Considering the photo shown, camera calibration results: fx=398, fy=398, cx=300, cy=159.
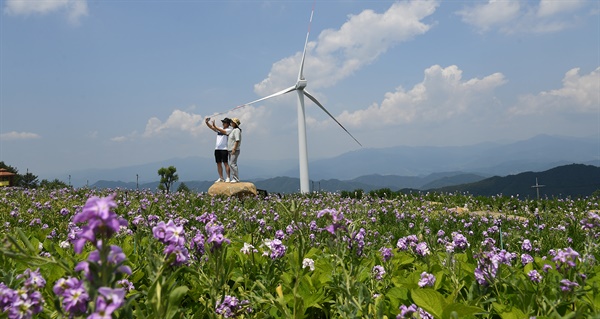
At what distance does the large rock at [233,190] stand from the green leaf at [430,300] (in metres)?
17.6

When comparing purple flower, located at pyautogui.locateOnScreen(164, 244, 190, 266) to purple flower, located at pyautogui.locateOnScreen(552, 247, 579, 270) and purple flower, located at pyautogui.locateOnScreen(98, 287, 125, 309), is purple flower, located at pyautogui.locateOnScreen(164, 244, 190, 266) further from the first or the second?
purple flower, located at pyautogui.locateOnScreen(552, 247, 579, 270)

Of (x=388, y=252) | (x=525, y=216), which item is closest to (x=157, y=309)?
(x=388, y=252)

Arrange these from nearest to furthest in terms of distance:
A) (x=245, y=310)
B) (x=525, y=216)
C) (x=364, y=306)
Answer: (x=364, y=306), (x=245, y=310), (x=525, y=216)

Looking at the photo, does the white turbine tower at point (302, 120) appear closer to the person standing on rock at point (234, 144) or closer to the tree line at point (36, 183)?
the person standing on rock at point (234, 144)

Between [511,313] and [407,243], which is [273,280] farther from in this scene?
[407,243]

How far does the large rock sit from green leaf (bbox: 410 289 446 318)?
17606 millimetres

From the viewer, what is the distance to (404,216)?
460 inches

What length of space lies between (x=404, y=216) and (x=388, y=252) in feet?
27.5

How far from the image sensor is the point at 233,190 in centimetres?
1998

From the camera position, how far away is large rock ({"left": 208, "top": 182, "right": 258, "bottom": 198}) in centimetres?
1994

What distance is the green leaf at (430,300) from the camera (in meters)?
2.53

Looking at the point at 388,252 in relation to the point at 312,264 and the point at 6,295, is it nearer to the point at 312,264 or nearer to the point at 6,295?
the point at 312,264

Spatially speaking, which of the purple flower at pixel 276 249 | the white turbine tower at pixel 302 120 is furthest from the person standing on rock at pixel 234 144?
the purple flower at pixel 276 249

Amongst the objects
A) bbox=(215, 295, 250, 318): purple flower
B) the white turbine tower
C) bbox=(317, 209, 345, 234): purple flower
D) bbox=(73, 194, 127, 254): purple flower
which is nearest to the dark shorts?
the white turbine tower
